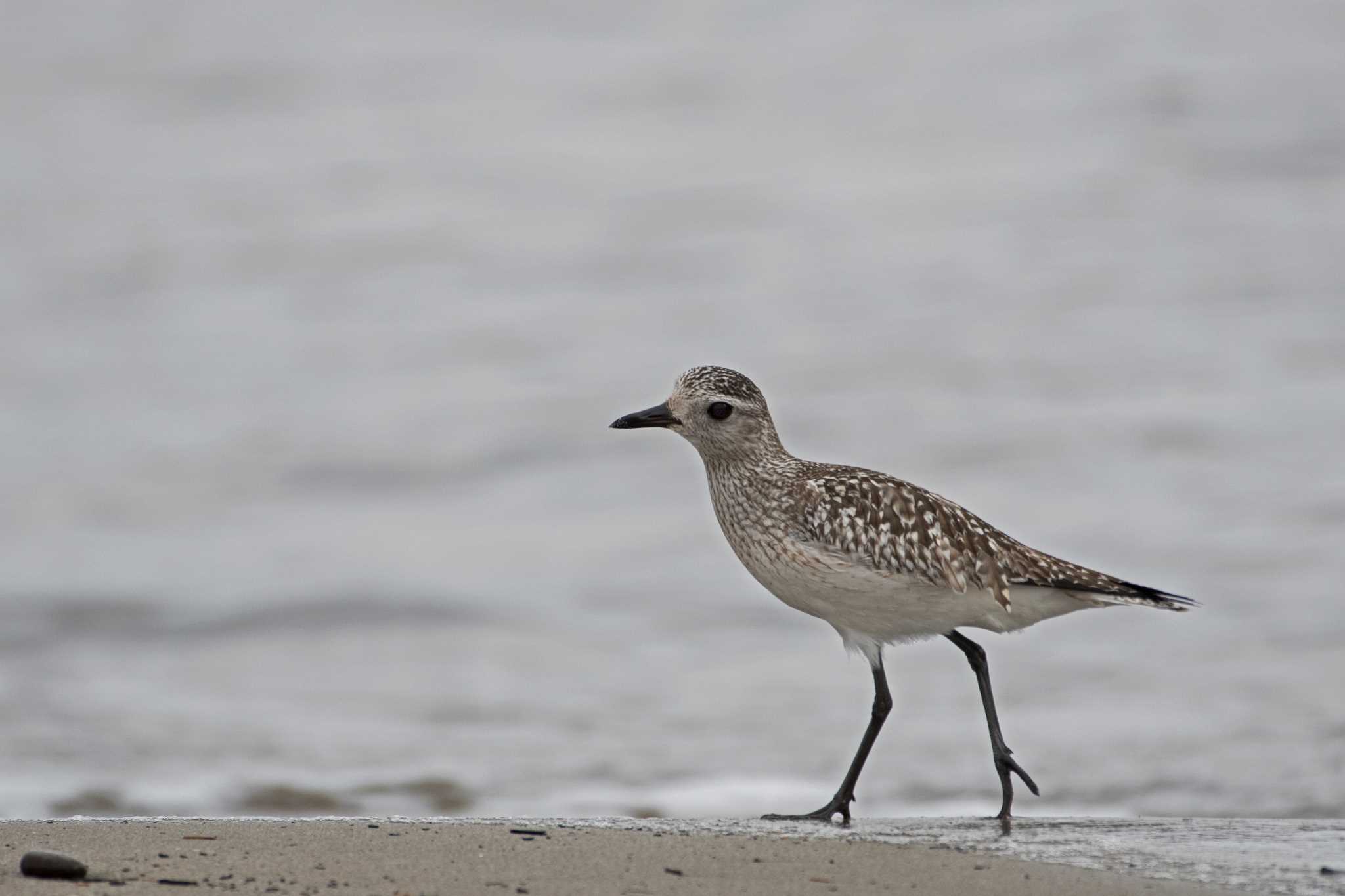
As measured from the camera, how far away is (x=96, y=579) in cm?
1300

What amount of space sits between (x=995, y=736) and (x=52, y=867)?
11.5 ft

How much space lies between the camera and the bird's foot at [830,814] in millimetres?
6543

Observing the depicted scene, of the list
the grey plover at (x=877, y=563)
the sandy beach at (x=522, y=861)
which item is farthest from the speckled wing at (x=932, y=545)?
the sandy beach at (x=522, y=861)

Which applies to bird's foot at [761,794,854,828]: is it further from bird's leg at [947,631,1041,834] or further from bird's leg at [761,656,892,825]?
bird's leg at [947,631,1041,834]

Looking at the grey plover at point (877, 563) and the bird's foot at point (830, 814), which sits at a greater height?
the grey plover at point (877, 563)

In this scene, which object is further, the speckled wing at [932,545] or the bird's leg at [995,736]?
the speckled wing at [932,545]

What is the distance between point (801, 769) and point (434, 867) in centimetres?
482

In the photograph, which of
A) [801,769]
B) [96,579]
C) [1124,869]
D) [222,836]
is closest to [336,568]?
[96,579]

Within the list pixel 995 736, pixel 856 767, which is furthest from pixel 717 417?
pixel 995 736

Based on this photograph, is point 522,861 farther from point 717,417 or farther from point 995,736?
point 717,417

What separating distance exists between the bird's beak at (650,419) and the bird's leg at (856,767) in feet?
4.41

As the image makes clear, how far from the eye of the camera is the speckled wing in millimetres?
6773

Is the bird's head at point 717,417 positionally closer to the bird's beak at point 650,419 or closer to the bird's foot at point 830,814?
the bird's beak at point 650,419

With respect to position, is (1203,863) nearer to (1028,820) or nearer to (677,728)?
(1028,820)
